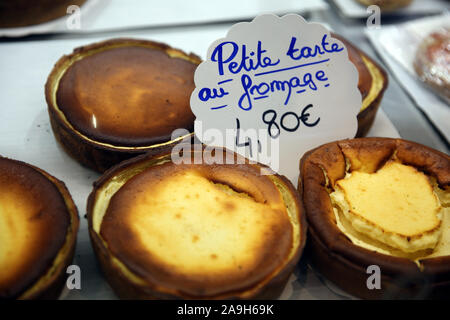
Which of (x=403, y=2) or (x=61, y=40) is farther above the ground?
(x=403, y=2)

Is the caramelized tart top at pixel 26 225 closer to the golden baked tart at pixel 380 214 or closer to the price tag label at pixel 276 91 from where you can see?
the price tag label at pixel 276 91

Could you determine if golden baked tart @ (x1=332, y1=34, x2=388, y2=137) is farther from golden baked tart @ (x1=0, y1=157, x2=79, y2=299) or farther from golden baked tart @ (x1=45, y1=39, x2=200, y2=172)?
golden baked tart @ (x1=0, y1=157, x2=79, y2=299)

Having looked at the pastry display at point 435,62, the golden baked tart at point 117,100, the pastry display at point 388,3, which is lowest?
the golden baked tart at point 117,100

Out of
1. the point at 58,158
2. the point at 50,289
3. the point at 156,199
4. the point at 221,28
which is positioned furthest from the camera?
the point at 221,28

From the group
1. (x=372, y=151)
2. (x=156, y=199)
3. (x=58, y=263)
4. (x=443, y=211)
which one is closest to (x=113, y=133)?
(x=156, y=199)

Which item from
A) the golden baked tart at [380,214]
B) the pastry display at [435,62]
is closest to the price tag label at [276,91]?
the golden baked tart at [380,214]

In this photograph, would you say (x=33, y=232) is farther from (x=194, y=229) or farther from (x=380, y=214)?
(x=380, y=214)

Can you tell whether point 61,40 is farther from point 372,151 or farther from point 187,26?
point 372,151
